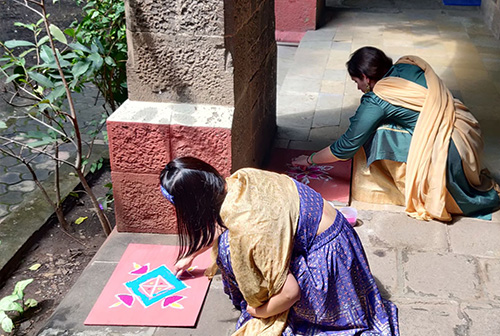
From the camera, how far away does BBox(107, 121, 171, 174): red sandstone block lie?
302 centimetres

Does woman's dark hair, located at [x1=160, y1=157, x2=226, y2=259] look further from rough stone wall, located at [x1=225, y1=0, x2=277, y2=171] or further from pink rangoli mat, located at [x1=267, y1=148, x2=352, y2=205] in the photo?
pink rangoli mat, located at [x1=267, y1=148, x2=352, y2=205]

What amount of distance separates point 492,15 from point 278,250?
701 cm

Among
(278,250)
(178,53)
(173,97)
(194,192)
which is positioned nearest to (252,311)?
(278,250)

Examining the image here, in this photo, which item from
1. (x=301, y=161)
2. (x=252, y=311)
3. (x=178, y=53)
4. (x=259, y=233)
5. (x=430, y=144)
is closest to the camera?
(x=259, y=233)

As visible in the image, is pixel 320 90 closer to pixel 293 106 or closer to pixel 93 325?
pixel 293 106

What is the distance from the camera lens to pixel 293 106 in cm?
544

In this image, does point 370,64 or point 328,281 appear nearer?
point 328,281

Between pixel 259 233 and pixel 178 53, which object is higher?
pixel 178 53

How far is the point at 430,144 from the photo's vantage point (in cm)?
345

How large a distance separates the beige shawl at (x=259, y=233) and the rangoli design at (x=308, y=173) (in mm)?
1665

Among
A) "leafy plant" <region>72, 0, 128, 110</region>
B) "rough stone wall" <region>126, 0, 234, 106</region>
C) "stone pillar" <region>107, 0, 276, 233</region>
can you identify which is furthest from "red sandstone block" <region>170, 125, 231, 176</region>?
"leafy plant" <region>72, 0, 128, 110</region>

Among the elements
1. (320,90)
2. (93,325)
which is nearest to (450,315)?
(93,325)

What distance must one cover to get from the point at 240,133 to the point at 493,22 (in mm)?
6013

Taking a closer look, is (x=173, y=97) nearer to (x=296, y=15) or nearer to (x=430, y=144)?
(x=430, y=144)
